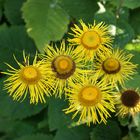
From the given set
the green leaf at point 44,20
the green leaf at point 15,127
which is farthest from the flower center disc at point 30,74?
the green leaf at point 15,127

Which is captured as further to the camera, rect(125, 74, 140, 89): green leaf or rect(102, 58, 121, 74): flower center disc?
rect(125, 74, 140, 89): green leaf

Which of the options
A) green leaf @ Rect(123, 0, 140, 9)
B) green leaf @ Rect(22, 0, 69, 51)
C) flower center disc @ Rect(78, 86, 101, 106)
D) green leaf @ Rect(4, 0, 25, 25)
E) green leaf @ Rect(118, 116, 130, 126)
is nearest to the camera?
flower center disc @ Rect(78, 86, 101, 106)

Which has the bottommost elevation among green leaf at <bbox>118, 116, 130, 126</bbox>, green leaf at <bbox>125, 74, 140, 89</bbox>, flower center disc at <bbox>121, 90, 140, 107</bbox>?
green leaf at <bbox>118, 116, 130, 126</bbox>

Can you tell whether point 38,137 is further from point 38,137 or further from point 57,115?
point 57,115

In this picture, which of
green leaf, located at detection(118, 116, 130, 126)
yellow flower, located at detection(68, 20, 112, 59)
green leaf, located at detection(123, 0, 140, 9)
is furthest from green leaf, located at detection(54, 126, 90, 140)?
green leaf, located at detection(123, 0, 140, 9)

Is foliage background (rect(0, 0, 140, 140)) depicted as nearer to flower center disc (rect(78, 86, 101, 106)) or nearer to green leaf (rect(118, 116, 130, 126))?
green leaf (rect(118, 116, 130, 126))

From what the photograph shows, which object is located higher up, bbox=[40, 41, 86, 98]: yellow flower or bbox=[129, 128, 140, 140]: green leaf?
bbox=[40, 41, 86, 98]: yellow flower

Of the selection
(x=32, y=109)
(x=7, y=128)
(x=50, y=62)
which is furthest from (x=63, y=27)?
(x=7, y=128)
